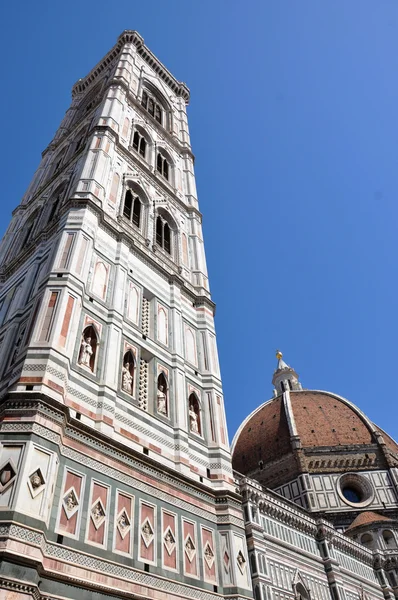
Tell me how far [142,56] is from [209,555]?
89.2ft

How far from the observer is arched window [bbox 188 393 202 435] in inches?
473

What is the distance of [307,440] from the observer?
47.8m

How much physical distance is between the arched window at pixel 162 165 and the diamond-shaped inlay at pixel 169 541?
48.3ft

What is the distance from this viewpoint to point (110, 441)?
9211mm

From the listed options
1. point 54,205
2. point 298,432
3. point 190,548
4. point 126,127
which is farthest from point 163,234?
point 298,432

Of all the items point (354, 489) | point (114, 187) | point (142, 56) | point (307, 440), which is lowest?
point (114, 187)

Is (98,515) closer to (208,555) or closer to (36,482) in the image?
(36,482)

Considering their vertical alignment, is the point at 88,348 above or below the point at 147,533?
above

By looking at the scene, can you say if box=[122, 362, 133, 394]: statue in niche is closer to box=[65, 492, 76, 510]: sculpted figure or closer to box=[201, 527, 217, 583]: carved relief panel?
box=[65, 492, 76, 510]: sculpted figure

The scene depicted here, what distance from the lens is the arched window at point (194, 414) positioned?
12.0 metres

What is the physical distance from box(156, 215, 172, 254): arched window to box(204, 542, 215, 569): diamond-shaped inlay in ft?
32.0

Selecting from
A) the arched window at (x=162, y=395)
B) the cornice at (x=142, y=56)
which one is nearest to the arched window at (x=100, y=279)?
the arched window at (x=162, y=395)

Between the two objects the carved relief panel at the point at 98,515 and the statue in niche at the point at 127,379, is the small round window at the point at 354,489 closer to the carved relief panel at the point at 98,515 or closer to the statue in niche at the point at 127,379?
the statue in niche at the point at 127,379

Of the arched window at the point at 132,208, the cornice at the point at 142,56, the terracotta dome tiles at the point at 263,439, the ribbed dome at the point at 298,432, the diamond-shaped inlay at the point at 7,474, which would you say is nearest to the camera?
the diamond-shaped inlay at the point at 7,474
